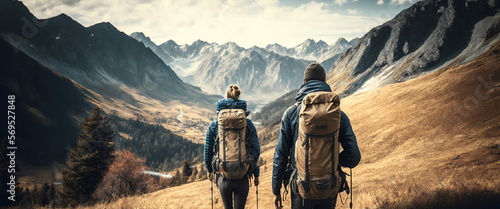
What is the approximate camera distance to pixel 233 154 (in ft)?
22.0

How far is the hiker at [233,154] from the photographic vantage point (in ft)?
21.6

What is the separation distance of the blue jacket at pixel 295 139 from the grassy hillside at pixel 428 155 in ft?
13.4

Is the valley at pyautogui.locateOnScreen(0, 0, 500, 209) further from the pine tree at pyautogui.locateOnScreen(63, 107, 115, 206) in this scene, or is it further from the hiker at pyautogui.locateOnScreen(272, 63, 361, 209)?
the pine tree at pyautogui.locateOnScreen(63, 107, 115, 206)

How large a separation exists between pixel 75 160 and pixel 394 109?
50646mm

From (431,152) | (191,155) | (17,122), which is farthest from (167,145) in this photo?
(431,152)

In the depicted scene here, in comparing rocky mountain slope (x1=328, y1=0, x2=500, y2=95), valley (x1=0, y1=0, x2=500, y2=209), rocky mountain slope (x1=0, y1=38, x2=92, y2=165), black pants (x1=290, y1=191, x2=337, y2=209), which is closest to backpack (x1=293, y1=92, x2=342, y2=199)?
black pants (x1=290, y1=191, x2=337, y2=209)

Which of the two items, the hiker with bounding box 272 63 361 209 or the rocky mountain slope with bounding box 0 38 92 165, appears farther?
the rocky mountain slope with bounding box 0 38 92 165

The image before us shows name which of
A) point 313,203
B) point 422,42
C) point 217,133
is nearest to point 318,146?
point 313,203

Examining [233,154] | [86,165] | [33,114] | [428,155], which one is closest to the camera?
[233,154]

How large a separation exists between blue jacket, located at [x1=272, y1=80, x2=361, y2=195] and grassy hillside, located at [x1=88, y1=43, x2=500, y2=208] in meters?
4.09

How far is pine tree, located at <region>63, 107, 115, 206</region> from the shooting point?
31.4m

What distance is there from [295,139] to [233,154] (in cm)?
206

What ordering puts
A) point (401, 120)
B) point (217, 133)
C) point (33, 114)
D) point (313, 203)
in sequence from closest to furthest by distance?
point (313, 203)
point (217, 133)
point (401, 120)
point (33, 114)

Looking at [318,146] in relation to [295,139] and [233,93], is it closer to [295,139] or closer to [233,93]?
[295,139]
